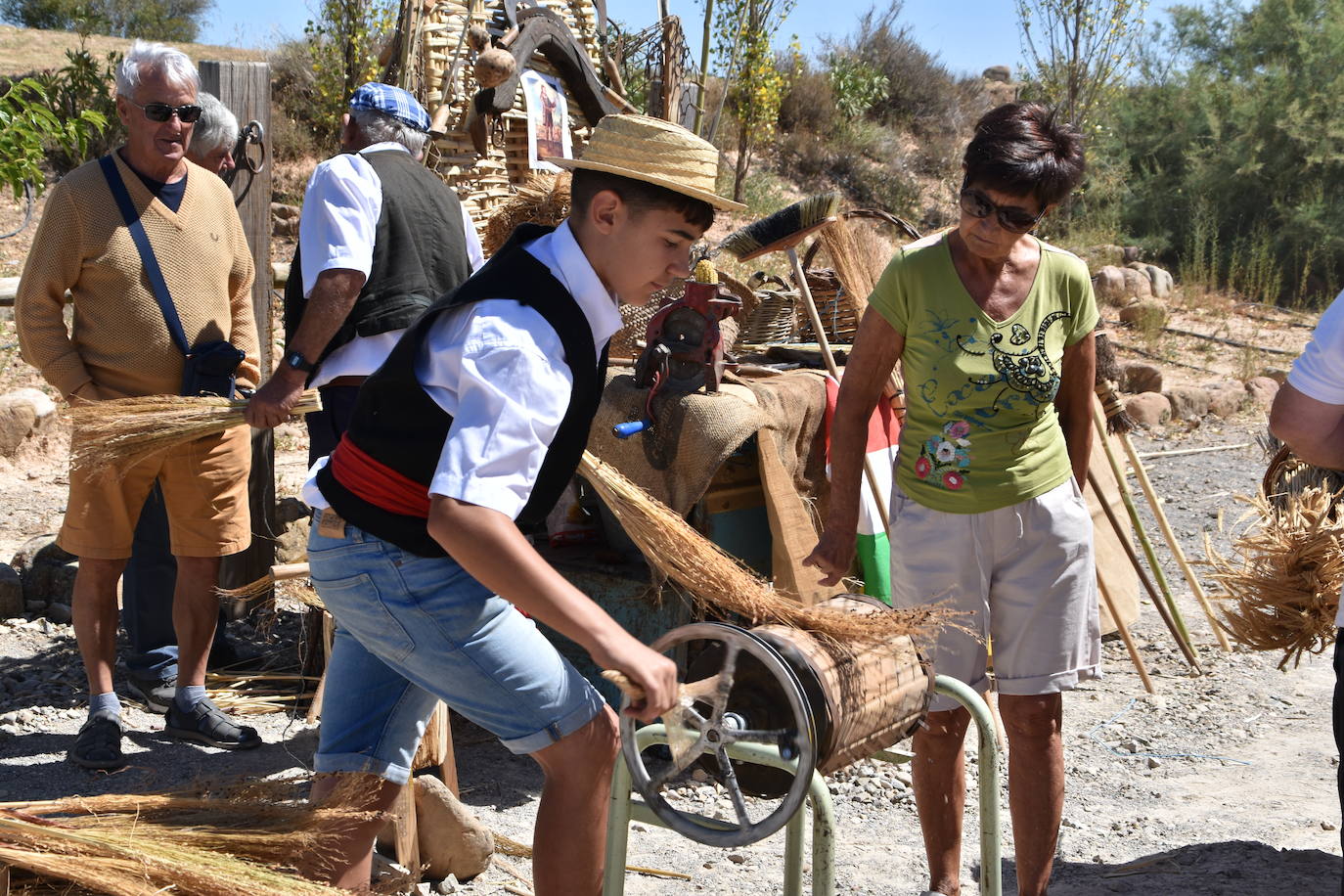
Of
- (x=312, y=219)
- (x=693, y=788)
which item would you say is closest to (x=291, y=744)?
(x=693, y=788)

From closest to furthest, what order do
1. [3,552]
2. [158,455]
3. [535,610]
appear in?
[535,610] → [158,455] → [3,552]

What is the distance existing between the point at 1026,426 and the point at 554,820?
54.9 inches

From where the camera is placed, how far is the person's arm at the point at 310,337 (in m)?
3.53

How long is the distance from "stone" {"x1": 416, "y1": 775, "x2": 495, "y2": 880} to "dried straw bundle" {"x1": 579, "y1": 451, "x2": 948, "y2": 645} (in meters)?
0.86

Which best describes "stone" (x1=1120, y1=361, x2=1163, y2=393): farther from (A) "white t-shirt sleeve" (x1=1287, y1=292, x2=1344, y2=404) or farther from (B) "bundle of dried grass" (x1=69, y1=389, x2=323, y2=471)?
(A) "white t-shirt sleeve" (x1=1287, y1=292, x2=1344, y2=404)

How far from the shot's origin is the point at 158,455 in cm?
386

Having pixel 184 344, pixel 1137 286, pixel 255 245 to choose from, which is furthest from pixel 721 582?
pixel 1137 286

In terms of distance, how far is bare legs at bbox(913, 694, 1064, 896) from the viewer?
2.84m

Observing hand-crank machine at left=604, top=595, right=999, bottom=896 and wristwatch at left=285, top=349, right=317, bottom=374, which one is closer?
hand-crank machine at left=604, top=595, right=999, bottom=896

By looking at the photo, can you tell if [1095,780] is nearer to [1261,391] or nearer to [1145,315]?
[1261,391]

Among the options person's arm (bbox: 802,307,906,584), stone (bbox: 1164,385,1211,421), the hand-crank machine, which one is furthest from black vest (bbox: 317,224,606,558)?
stone (bbox: 1164,385,1211,421)

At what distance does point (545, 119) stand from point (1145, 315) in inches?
337

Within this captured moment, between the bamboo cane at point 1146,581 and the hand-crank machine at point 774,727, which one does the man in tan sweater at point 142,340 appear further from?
the bamboo cane at point 1146,581

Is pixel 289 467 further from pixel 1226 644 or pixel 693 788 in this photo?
pixel 1226 644
